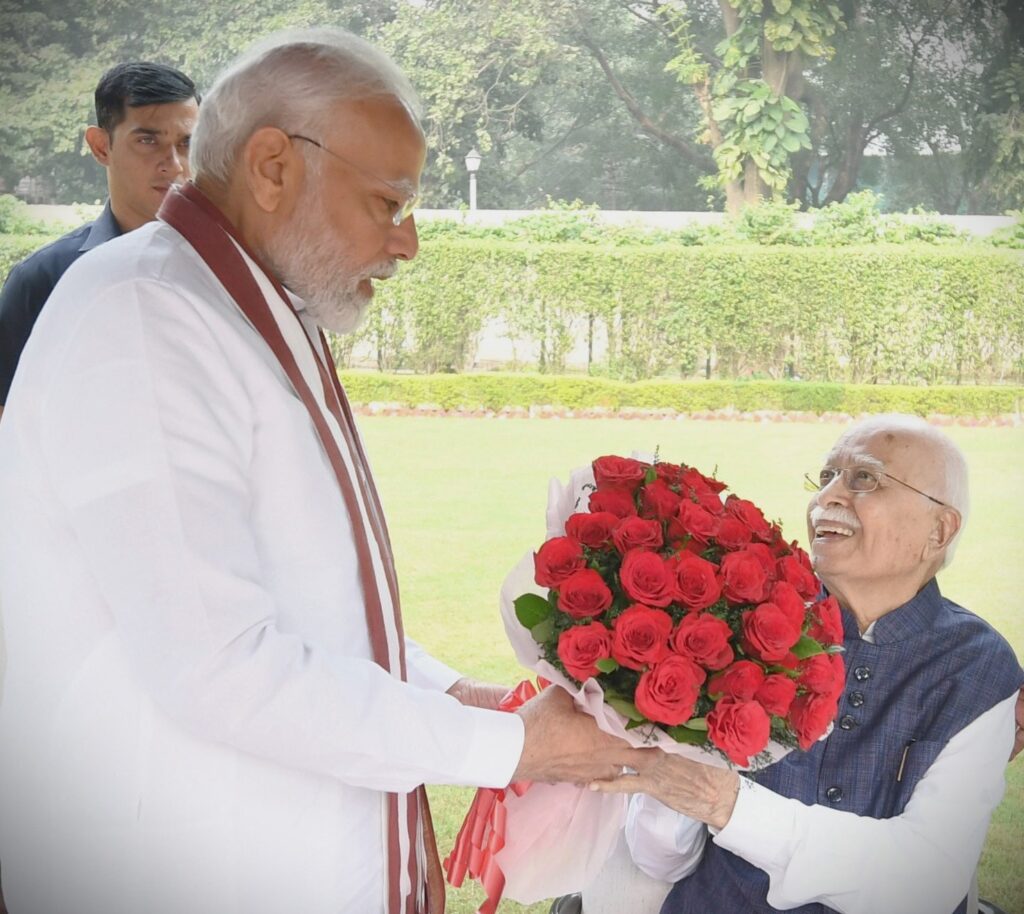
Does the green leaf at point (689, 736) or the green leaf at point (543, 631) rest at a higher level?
the green leaf at point (543, 631)

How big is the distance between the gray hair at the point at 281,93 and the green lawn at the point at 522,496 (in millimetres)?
3510

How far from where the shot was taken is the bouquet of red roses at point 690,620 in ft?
5.18

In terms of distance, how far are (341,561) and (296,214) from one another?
47 centimetres

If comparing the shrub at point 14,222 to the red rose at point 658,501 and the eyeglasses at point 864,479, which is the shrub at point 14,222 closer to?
the eyeglasses at point 864,479

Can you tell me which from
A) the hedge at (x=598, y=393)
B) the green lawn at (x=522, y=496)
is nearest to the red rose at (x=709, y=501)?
the green lawn at (x=522, y=496)

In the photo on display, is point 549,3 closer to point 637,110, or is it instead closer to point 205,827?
point 637,110

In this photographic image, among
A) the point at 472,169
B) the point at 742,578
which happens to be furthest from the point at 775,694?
the point at 472,169

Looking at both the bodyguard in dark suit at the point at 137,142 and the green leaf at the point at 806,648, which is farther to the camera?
the bodyguard in dark suit at the point at 137,142

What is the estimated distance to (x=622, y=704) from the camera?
1629mm

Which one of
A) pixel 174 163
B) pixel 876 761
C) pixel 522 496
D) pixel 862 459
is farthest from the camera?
pixel 522 496

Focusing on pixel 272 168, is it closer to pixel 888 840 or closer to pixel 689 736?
pixel 689 736

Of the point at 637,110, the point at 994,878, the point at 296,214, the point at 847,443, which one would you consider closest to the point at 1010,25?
the point at 637,110

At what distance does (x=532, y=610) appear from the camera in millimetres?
1727

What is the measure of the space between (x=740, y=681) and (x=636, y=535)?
0.77ft
